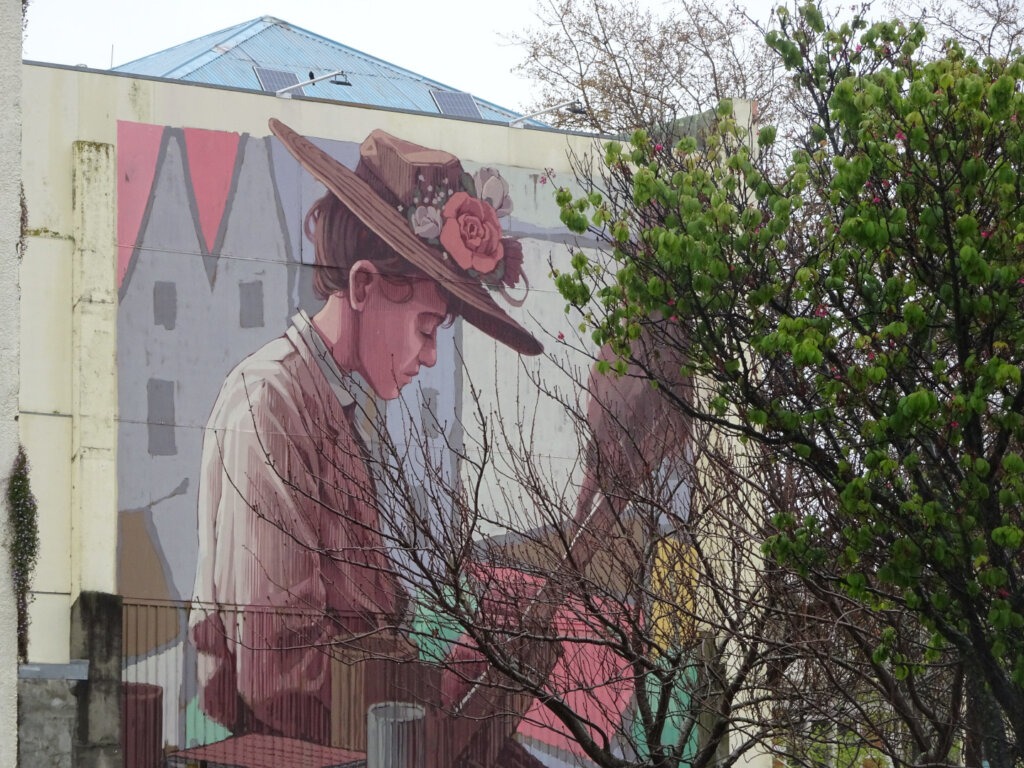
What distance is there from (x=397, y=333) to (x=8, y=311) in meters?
14.4

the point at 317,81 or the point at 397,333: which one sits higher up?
the point at 317,81

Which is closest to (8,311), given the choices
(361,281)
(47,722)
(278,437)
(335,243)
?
(47,722)

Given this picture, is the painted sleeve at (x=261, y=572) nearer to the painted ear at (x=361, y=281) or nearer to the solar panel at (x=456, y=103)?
the painted ear at (x=361, y=281)

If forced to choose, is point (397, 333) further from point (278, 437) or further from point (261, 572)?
point (261, 572)

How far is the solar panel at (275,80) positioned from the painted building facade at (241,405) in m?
2.45

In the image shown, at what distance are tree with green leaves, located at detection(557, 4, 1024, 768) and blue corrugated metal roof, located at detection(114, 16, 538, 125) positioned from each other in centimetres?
1486

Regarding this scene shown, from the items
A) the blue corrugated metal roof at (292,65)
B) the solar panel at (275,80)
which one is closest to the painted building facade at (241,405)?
the solar panel at (275,80)

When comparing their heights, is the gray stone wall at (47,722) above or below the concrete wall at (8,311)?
below

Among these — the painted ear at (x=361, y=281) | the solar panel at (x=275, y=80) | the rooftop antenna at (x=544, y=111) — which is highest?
the solar panel at (x=275, y=80)

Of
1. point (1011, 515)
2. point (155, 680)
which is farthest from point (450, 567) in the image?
point (155, 680)

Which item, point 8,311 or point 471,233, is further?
point 471,233

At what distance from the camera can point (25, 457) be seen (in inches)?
752

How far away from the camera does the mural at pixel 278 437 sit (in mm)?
19953

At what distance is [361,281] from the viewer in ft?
70.9
